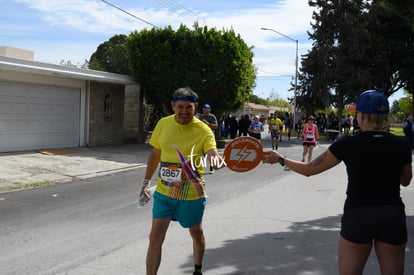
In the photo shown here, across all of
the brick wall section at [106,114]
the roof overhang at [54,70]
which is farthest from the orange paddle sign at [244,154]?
the brick wall section at [106,114]

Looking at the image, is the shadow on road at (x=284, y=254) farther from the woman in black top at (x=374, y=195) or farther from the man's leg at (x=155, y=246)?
the woman in black top at (x=374, y=195)

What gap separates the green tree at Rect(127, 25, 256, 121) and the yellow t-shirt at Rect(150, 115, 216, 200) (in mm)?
16373

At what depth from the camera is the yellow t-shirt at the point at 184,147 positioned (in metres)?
4.04

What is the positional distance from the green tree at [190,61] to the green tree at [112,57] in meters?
15.2

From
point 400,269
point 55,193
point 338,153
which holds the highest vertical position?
point 338,153

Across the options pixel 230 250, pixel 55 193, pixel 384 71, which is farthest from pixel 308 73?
pixel 230 250

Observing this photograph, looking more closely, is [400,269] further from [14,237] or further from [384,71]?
[384,71]

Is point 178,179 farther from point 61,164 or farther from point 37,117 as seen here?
point 37,117

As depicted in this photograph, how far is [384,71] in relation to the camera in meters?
37.7

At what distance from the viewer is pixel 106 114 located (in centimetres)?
1995

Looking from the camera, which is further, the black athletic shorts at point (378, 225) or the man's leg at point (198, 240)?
the man's leg at point (198, 240)

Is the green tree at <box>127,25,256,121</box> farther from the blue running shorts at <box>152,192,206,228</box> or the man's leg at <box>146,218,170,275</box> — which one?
the man's leg at <box>146,218,170,275</box>

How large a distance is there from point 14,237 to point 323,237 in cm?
400

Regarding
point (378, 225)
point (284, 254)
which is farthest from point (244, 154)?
point (284, 254)
